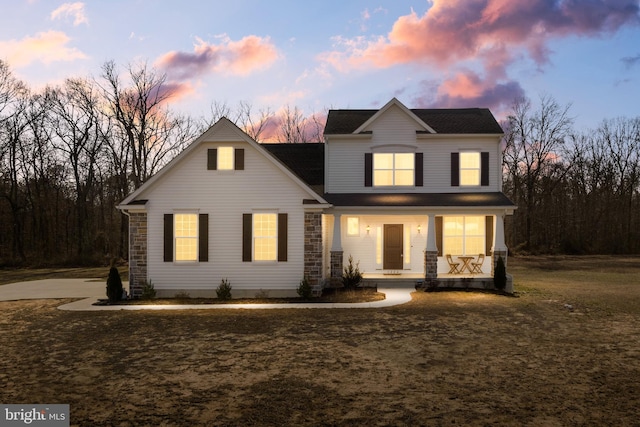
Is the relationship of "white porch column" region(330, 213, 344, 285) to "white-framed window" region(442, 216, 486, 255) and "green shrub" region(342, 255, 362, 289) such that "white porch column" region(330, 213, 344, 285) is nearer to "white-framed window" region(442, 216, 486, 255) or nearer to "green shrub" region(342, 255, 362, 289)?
"green shrub" region(342, 255, 362, 289)

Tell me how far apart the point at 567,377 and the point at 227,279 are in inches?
431

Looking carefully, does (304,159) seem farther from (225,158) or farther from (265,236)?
(265,236)

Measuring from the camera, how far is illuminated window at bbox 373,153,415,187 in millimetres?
18000

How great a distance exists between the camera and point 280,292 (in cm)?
1506

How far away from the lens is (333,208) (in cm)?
1641

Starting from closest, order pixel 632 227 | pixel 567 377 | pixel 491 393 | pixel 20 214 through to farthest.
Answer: pixel 491 393
pixel 567 377
pixel 20 214
pixel 632 227

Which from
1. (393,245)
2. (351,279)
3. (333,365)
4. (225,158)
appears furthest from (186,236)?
(333,365)

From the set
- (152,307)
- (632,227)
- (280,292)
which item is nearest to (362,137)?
(280,292)

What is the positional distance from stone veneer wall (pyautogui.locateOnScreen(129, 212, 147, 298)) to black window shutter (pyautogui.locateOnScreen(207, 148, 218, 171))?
9.42 feet

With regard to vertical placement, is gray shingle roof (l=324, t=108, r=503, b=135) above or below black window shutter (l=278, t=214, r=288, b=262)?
above

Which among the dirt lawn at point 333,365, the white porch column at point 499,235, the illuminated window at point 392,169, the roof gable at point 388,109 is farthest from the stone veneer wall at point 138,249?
the white porch column at point 499,235

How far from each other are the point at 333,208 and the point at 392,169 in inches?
137

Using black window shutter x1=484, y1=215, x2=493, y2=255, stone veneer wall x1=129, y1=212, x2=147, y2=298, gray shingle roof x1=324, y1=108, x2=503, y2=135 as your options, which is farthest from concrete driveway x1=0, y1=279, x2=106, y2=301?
black window shutter x1=484, y1=215, x2=493, y2=255

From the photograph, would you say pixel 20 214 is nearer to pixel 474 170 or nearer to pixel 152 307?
pixel 152 307
